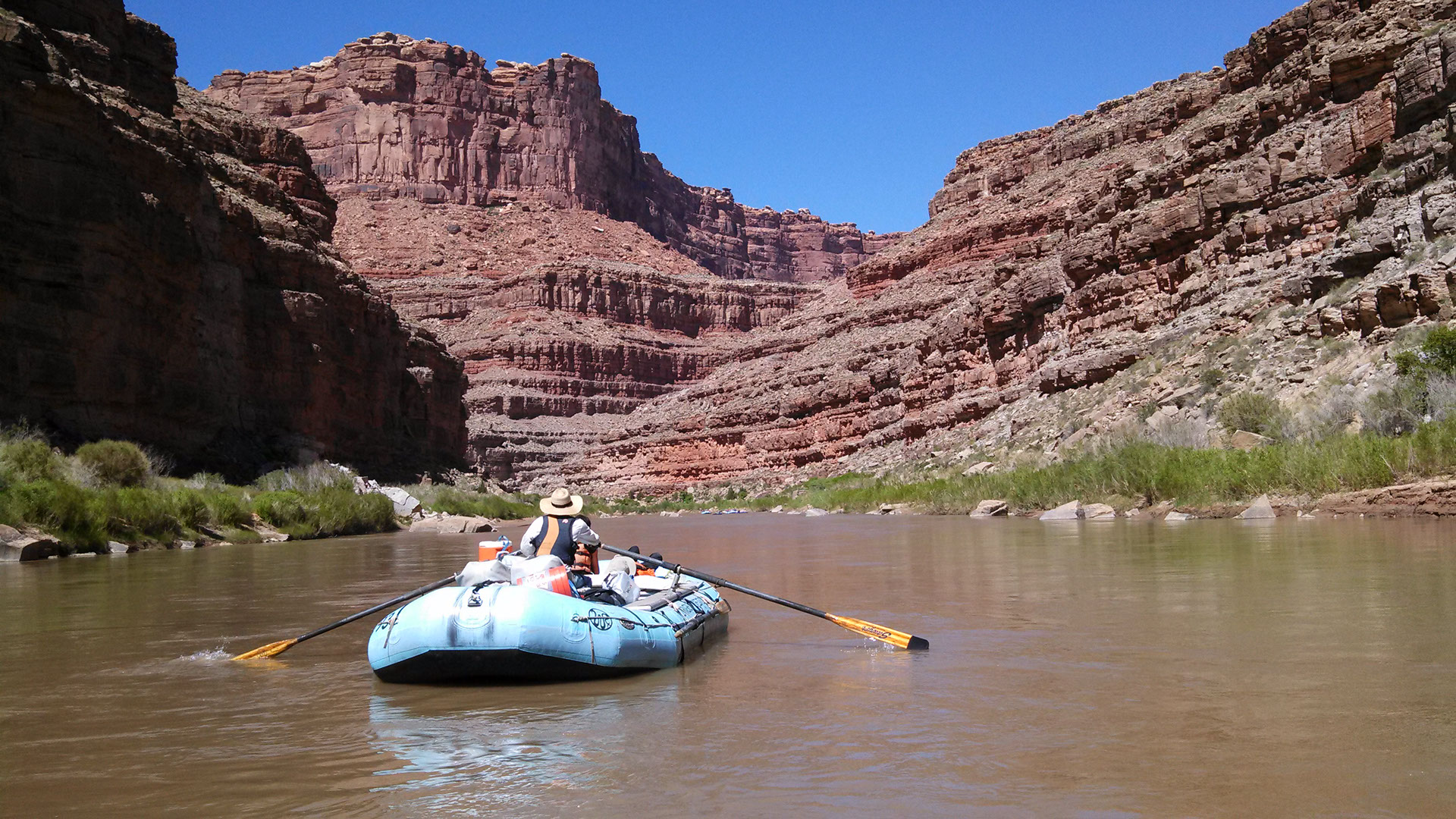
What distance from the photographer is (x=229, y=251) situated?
1389 inches

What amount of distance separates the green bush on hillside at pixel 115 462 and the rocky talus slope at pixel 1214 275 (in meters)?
23.0

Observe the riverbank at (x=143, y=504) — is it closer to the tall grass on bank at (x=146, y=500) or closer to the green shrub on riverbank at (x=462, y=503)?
the tall grass on bank at (x=146, y=500)

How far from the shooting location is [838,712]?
21.3 ft

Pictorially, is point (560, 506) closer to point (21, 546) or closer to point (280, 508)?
point (21, 546)

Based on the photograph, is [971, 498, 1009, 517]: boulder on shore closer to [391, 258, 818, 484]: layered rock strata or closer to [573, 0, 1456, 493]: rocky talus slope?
[573, 0, 1456, 493]: rocky talus slope

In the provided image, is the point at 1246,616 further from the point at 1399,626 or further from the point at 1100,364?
the point at 1100,364

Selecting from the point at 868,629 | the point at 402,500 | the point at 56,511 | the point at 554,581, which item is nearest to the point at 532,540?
the point at 554,581

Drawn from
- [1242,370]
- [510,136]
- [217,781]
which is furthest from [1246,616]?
[510,136]

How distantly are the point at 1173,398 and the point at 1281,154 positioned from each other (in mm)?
9761

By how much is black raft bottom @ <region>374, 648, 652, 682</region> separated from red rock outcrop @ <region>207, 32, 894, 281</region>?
123279 millimetres

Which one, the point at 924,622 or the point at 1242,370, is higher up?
the point at 1242,370

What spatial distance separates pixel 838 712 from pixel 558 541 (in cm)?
297

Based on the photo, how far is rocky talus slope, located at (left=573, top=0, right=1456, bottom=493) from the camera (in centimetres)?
2447

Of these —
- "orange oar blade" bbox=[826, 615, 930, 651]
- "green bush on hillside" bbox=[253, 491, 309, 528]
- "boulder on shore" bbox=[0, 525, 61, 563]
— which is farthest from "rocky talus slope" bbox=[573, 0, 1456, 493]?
"boulder on shore" bbox=[0, 525, 61, 563]
